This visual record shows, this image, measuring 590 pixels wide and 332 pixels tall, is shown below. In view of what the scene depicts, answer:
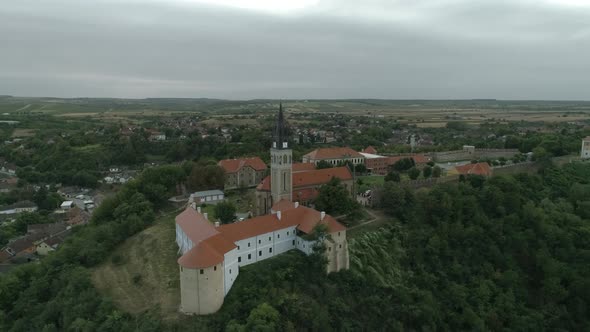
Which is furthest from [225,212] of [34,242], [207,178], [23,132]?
[23,132]

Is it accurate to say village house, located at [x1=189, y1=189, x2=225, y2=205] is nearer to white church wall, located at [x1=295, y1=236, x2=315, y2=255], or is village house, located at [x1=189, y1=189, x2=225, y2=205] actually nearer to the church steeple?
the church steeple

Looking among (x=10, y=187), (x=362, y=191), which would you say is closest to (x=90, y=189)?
(x=10, y=187)

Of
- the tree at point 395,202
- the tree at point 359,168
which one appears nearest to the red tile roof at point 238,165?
the tree at point 359,168

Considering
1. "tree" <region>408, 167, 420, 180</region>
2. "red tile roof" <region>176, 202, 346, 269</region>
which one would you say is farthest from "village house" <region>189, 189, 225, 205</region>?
"tree" <region>408, 167, 420, 180</region>

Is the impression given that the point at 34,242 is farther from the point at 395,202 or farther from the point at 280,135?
the point at 395,202

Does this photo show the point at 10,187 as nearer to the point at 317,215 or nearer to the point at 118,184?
the point at 118,184
